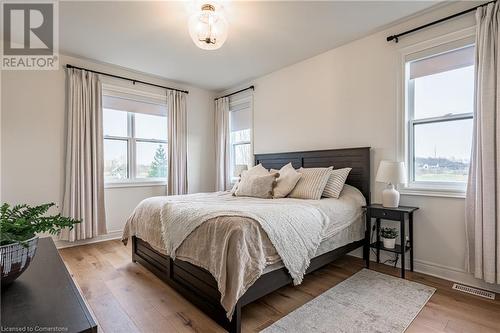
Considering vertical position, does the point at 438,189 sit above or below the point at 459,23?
below

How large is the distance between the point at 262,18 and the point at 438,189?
2.55 metres

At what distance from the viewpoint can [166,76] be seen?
4.34m

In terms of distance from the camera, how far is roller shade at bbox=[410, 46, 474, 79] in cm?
239

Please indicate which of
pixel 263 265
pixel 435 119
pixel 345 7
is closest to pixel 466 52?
pixel 435 119

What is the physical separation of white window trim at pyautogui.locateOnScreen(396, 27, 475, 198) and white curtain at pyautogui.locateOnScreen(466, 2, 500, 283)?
5.9 inches

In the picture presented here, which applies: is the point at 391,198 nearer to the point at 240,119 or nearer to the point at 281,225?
the point at 281,225

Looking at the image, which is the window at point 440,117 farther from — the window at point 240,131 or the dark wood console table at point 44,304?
the dark wood console table at point 44,304

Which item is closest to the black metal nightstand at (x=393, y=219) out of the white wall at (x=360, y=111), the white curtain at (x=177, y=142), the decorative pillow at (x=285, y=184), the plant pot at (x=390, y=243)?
the plant pot at (x=390, y=243)

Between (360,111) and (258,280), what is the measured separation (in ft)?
7.98

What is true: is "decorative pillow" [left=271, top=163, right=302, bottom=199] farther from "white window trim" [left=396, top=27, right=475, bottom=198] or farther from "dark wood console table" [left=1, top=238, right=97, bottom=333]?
"dark wood console table" [left=1, top=238, right=97, bottom=333]

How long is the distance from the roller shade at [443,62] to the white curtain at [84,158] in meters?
4.23

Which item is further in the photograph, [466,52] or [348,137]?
[348,137]

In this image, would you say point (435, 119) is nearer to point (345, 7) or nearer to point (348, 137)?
point (348, 137)

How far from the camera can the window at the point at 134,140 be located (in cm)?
397
